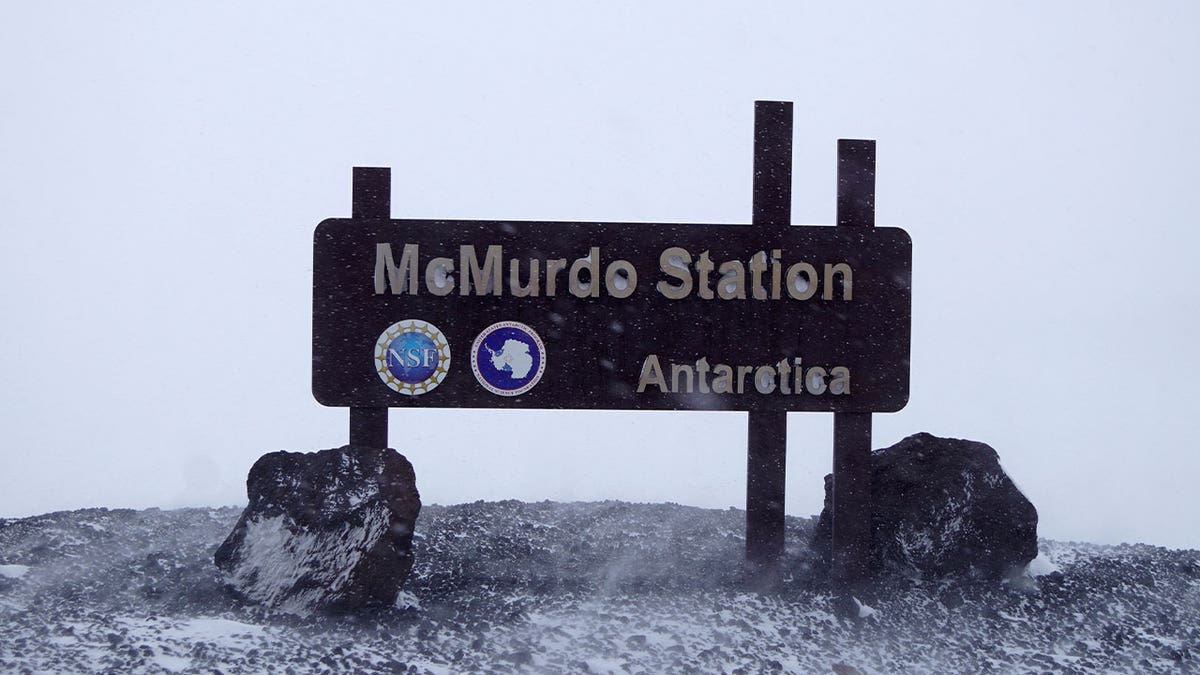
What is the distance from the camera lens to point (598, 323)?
923cm

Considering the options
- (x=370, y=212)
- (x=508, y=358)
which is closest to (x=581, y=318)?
(x=508, y=358)

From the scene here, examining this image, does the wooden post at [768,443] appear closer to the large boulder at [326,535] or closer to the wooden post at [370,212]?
the large boulder at [326,535]

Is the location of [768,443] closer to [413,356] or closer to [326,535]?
[413,356]

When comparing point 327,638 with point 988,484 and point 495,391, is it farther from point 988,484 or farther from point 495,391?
point 988,484

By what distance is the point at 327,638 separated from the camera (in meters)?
7.71

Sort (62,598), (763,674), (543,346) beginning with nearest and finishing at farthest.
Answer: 1. (763,674)
2. (62,598)
3. (543,346)

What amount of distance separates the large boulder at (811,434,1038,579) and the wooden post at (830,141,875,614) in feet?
0.76

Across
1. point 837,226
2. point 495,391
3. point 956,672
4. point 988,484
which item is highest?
point 837,226

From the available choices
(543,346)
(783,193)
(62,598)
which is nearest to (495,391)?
(543,346)

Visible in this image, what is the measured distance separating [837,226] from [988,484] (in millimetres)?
2602

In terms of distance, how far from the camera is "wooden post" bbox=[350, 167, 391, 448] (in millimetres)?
→ 9297

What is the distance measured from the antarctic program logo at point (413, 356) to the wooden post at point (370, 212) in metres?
0.34

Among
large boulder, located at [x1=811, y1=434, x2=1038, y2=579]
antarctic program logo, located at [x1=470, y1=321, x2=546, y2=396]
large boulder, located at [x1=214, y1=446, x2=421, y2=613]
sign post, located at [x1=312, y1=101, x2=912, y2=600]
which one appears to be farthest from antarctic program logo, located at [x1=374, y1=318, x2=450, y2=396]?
large boulder, located at [x1=811, y1=434, x2=1038, y2=579]

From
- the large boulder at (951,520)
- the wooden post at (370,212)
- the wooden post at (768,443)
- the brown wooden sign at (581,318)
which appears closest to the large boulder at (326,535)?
the wooden post at (370,212)
